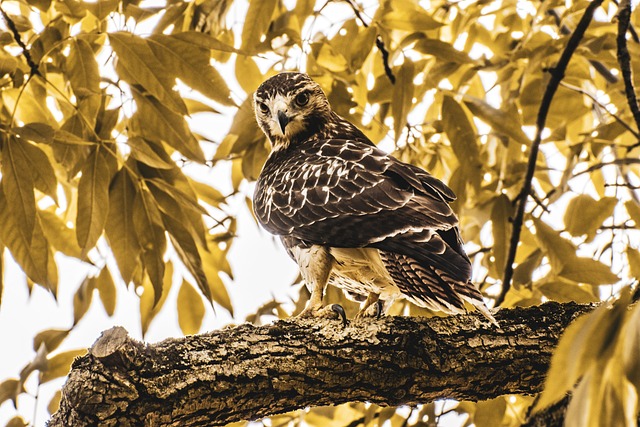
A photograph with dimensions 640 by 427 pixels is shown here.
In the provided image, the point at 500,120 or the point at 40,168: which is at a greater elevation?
the point at 500,120

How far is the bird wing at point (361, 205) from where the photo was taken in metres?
3.08

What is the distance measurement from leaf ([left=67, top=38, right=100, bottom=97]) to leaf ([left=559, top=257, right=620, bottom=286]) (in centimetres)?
215

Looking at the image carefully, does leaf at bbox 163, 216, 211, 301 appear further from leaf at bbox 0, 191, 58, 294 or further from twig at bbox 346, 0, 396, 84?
twig at bbox 346, 0, 396, 84

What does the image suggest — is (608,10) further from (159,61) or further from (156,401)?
(156,401)

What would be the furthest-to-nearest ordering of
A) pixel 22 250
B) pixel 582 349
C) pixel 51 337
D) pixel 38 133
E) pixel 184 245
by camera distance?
pixel 51 337 < pixel 184 245 < pixel 22 250 < pixel 38 133 < pixel 582 349

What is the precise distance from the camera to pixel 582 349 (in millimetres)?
1331

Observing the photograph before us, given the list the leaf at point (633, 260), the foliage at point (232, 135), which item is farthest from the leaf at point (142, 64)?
the leaf at point (633, 260)

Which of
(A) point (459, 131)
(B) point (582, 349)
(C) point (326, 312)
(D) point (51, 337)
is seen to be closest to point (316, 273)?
(C) point (326, 312)

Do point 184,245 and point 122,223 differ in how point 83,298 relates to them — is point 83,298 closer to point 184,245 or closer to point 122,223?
point 122,223

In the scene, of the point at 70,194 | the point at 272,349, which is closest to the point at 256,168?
the point at 70,194

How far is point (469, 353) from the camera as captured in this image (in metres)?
2.76

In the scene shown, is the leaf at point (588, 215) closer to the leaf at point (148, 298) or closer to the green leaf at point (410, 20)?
the green leaf at point (410, 20)

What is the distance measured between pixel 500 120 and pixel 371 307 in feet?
3.28

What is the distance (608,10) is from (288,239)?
9.39ft
